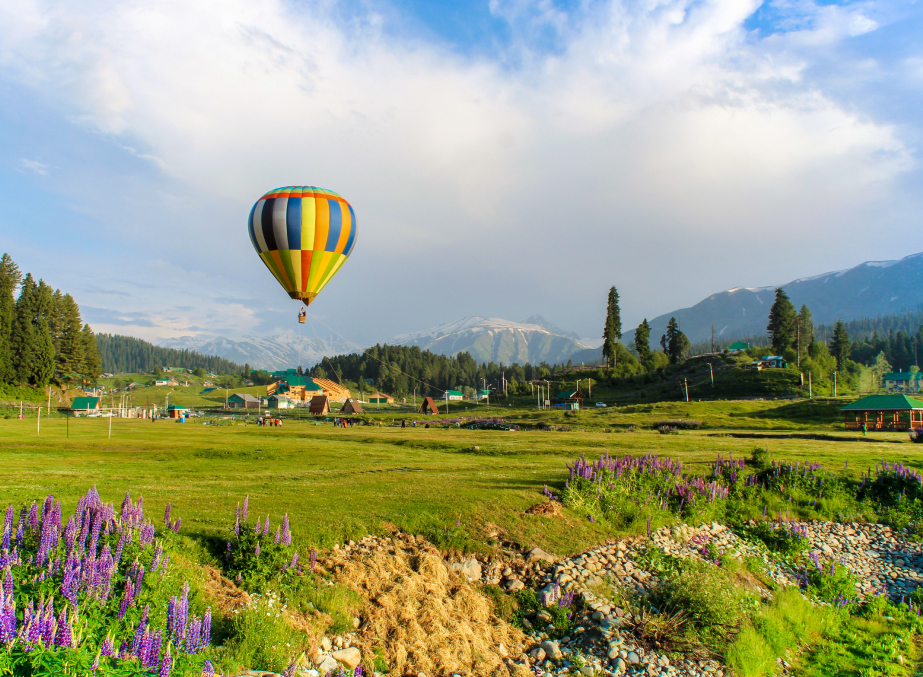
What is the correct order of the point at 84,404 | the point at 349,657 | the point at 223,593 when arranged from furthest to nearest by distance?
the point at 84,404 < the point at 223,593 < the point at 349,657

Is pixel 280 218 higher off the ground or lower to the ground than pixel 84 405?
higher

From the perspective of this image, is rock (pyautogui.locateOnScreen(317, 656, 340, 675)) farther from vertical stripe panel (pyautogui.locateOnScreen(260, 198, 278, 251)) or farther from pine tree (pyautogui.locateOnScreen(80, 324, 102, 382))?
pine tree (pyautogui.locateOnScreen(80, 324, 102, 382))

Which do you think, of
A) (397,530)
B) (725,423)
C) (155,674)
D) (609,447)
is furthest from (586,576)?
(725,423)

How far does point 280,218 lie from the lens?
32.3 m

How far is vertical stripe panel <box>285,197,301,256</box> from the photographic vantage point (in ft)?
106

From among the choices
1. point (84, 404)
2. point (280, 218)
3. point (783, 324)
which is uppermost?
point (783, 324)

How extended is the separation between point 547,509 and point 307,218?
935 inches

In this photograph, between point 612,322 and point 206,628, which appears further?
point 612,322

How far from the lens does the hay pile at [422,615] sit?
33.1 feet

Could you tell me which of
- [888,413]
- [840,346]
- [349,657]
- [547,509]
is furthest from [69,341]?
[840,346]

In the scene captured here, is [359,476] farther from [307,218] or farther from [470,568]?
[307,218]

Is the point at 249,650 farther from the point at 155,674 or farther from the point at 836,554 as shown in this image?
the point at 836,554

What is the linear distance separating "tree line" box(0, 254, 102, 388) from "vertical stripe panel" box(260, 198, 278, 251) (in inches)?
3183

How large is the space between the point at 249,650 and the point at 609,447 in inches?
1181
